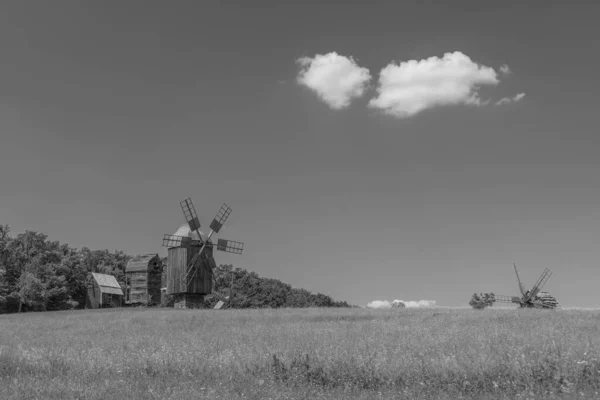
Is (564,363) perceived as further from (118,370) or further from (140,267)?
(140,267)

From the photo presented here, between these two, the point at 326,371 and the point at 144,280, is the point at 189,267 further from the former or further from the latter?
the point at 326,371

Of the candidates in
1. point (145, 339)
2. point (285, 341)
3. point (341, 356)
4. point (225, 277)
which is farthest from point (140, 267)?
point (341, 356)

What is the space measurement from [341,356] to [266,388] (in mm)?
3329

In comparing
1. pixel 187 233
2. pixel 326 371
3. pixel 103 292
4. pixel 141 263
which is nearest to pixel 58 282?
pixel 103 292

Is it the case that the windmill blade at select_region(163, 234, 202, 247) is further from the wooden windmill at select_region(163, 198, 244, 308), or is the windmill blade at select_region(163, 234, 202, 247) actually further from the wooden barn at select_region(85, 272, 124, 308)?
the wooden barn at select_region(85, 272, 124, 308)

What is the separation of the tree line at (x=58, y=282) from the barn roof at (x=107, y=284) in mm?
2459

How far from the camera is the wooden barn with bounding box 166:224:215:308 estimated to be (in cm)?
5350

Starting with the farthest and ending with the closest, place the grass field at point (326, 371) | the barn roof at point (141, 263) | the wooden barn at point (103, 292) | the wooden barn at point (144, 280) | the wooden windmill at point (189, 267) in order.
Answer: the wooden barn at point (103, 292) < the barn roof at point (141, 263) < the wooden barn at point (144, 280) < the wooden windmill at point (189, 267) < the grass field at point (326, 371)

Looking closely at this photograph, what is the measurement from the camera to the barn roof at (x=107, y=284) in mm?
82562

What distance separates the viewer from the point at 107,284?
8381 centimetres

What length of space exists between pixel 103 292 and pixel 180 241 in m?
34.0

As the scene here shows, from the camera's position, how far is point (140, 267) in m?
73.1

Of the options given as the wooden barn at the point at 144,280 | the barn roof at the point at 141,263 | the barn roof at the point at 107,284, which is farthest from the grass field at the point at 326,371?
the barn roof at the point at 107,284

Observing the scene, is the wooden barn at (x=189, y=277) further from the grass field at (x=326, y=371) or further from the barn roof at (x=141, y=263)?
the grass field at (x=326, y=371)
